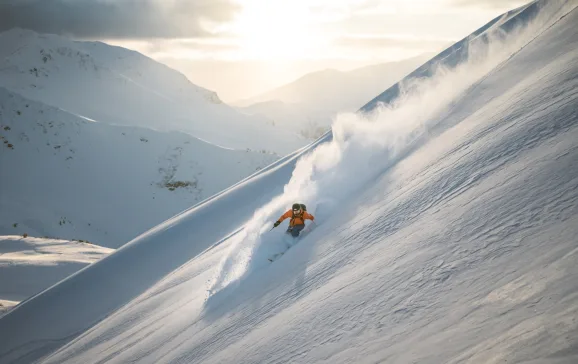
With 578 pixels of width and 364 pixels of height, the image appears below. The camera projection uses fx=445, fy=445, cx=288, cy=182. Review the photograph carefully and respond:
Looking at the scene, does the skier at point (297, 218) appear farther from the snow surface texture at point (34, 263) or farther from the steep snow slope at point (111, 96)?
the steep snow slope at point (111, 96)

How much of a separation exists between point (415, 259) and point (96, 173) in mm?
37048

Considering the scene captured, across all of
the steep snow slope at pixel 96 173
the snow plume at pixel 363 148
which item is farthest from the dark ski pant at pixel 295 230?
the steep snow slope at pixel 96 173

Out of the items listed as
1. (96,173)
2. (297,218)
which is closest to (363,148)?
(297,218)

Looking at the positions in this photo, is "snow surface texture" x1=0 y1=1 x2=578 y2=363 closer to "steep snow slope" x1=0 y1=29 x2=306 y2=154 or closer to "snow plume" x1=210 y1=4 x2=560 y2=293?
"snow plume" x1=210 y1=4 x2=560 y2=293

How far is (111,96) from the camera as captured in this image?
7275 centimetres

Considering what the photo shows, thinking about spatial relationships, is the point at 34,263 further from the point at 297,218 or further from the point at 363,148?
the point at 363,148

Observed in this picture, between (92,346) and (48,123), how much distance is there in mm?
33444

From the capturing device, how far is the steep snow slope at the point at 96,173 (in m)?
31.5

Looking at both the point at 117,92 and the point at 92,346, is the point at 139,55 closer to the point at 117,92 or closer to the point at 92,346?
the point at 117,92

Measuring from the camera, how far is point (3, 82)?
62.8m

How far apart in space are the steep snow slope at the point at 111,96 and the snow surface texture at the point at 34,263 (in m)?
39.7

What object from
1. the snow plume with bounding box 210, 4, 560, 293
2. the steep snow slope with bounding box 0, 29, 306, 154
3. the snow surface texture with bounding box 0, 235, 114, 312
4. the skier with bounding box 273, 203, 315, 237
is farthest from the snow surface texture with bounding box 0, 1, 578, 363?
the steep snow slope with bounding box 0, 29, 306, 154

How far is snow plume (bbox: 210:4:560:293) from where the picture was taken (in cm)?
977

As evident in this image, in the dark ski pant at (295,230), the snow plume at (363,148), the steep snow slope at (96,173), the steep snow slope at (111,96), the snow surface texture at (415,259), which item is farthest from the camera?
the steep snow slope at (111,96)
